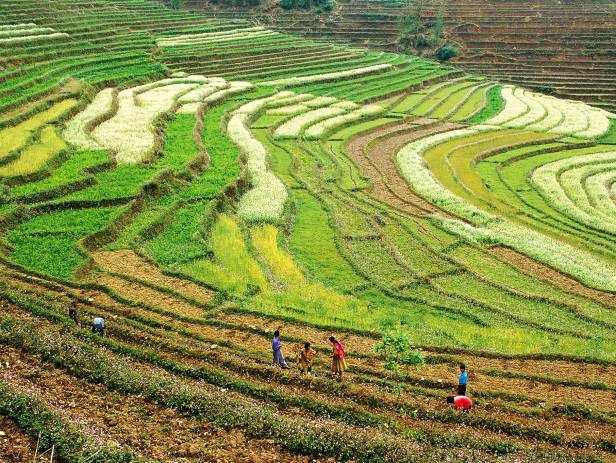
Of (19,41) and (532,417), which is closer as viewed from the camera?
(532,417)

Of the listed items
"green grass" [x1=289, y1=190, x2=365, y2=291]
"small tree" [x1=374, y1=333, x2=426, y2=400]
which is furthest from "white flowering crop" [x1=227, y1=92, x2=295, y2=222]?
"small tree" [x1=374, y1=333, x2=426, y2=400]

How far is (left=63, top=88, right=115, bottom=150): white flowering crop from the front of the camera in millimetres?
35281

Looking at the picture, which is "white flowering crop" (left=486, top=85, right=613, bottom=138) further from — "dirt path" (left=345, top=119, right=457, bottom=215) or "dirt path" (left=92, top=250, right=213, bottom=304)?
"dirt path" (left=92, top=250, right=213, bottom=304)

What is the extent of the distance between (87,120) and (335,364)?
102ft

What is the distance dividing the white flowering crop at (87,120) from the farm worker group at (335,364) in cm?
2328

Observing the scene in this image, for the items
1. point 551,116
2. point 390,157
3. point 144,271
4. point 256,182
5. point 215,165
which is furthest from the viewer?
point 551,116

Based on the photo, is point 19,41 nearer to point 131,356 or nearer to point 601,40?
point 131,356

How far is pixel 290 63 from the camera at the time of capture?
74250mm

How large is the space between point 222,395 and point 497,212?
2479 centimetres

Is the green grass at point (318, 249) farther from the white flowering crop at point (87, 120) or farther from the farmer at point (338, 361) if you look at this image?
the white flowering crop at point (87, 120)

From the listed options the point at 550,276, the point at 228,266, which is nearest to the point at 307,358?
the point at 228,266

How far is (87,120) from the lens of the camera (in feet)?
132

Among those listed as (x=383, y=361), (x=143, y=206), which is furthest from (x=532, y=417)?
(x=143, y=206)

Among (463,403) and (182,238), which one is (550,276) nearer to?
(463,403)
